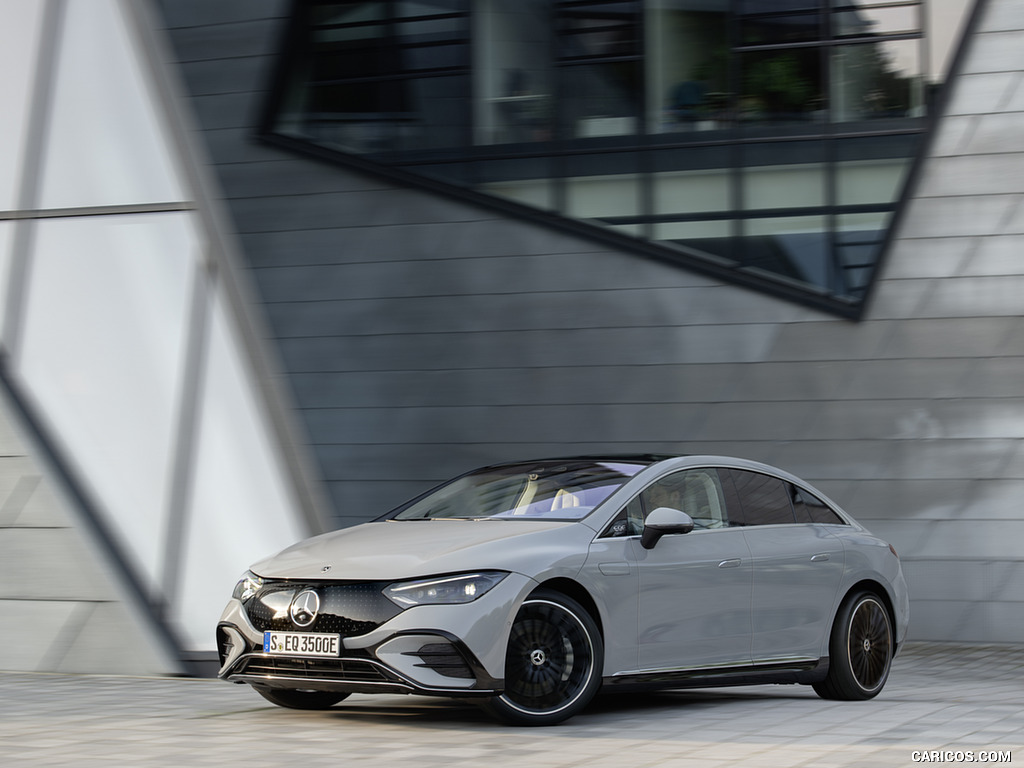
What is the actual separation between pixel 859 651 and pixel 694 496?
159 cm

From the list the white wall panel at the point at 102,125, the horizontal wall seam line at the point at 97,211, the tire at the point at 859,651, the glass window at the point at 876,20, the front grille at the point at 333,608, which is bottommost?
the tire at the point at 859,651

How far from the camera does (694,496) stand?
8.03 meters

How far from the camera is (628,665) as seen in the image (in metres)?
7.21

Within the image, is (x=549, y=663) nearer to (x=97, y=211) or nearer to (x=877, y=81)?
(x=97, y=211)

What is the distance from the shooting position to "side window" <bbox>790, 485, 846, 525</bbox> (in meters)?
8.67

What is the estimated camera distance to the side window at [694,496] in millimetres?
7805

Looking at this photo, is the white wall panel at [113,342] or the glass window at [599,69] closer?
the white wall panel at [113,342]

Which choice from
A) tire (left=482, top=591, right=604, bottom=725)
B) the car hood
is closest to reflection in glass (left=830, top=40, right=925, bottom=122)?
the car hood

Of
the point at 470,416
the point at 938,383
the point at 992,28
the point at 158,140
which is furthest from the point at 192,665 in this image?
the point at 992,28

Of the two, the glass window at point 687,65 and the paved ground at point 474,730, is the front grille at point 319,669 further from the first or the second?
the glass window at point 687,65

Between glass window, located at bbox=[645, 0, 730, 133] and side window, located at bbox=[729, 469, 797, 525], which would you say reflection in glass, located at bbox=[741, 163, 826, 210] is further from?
side window, located at bbox=[729, 469, 797, 525]

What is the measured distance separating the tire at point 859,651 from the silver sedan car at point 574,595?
1 cm

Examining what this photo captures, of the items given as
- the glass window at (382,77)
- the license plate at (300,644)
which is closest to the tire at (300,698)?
the license plate at (300,644)

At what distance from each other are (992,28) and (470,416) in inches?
245
